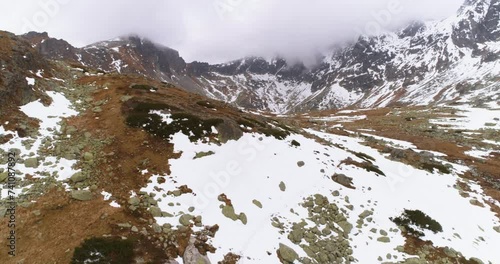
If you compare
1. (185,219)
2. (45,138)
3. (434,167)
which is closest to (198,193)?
(185,219)

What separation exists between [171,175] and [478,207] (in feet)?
107

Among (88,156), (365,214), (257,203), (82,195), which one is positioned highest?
(88,156)

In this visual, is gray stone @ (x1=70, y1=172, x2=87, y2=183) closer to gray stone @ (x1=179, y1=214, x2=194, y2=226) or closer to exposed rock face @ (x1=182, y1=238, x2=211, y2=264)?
gray stone @ (x1=179, y1=214, x2=194, y2=226)

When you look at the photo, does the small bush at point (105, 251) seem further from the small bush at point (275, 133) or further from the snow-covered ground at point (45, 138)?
the small bush at point (275, 133)

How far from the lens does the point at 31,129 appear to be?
2669cm

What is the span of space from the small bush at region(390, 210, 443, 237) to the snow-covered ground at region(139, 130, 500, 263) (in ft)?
2.12

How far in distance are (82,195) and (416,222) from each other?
1083 inches

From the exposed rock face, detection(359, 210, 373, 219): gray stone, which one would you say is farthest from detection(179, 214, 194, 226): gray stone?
detection(359, 210, 373, 219): gray stone

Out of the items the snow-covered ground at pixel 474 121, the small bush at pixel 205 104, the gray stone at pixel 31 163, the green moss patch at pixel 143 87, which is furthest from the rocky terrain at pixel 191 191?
the snow-covered ground at pixel 474 121

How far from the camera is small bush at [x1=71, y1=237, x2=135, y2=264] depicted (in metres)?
15.7

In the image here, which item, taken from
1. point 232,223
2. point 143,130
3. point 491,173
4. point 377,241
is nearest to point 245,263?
point 232,223

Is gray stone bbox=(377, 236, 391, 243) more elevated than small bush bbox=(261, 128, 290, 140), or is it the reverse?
small bush bbox=(261, 128, 290, 140)

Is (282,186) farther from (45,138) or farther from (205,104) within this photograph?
(205,104)

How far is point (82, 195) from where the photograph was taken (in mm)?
20047
